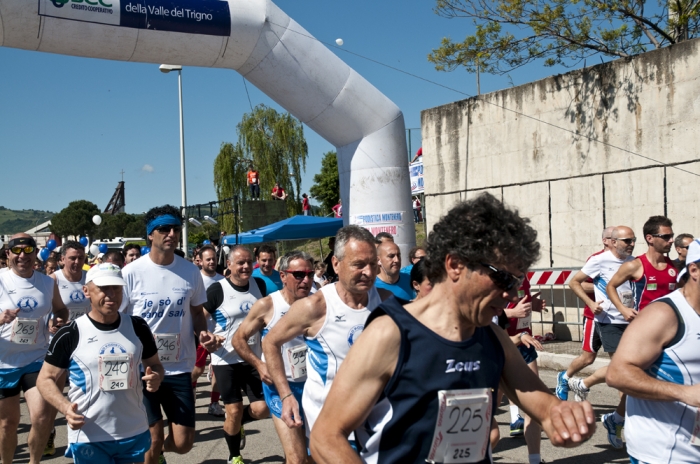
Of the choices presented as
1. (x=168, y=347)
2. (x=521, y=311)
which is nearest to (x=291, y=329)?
(x=168, y=347)

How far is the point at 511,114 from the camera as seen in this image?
12477mm

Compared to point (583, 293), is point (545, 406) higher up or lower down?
higher up

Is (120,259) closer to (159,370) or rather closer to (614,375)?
(159,370)

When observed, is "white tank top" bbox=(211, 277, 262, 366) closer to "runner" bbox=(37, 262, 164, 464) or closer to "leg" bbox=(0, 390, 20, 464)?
"leg" bbox=(0, 390, 20, 464)

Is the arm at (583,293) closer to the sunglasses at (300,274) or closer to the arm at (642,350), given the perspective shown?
the sunglasses at (300,274)

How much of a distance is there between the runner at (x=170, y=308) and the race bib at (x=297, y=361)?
70 centimetres

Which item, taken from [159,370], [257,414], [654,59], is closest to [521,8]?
[654,59]

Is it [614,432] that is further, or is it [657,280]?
[657,280]

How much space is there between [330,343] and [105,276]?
1.44m

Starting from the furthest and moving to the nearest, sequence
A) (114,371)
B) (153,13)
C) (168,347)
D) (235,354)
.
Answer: (153,13), (235,354), (168,347), (114,371)

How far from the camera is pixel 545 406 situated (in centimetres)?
A: 245

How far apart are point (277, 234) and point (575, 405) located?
13.6m

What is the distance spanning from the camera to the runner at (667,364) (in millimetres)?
3100

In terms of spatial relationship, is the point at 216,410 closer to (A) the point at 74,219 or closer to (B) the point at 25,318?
(B) the point at 25,318
